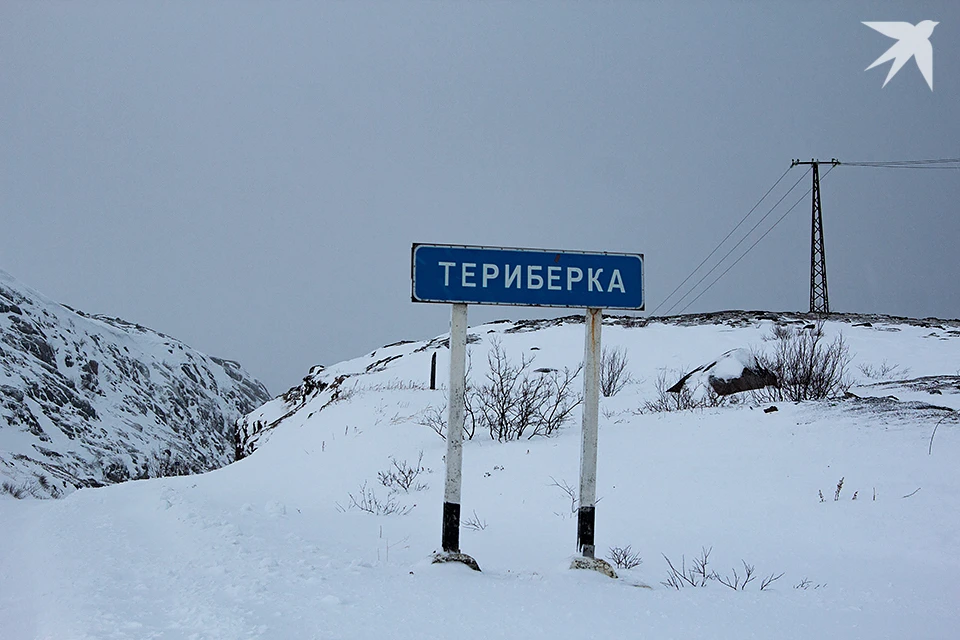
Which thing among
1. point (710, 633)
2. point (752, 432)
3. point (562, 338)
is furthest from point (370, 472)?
point (562, 338)

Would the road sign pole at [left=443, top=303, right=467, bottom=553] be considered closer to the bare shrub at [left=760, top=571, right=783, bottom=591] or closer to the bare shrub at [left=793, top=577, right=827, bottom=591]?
the bare shrub at [left=760, top=571, right=783, bottom=591]

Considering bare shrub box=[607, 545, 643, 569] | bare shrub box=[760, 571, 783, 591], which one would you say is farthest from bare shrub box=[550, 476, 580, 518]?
bare shrub box=[760, 571, 783, 591]

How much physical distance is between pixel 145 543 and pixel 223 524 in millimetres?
683

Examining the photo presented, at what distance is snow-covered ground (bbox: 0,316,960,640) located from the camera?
351 cm

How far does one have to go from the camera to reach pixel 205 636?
10.1 ft

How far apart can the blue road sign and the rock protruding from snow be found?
10.0m

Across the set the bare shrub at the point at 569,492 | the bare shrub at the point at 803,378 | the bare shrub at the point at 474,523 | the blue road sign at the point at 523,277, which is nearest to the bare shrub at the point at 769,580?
the blue road sign at the point at 523,277

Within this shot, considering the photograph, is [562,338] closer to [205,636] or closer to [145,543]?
[145,543]

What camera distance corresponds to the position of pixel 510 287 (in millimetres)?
4953

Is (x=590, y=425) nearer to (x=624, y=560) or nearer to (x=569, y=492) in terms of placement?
(x=624, y=560)

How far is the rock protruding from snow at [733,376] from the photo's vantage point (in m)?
14.3

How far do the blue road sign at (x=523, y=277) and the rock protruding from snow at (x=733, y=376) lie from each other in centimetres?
1003

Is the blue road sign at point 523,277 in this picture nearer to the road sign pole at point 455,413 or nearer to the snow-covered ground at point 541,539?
the road sign pole at point 455,413

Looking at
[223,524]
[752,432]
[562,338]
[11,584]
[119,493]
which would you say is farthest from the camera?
[562,338]
